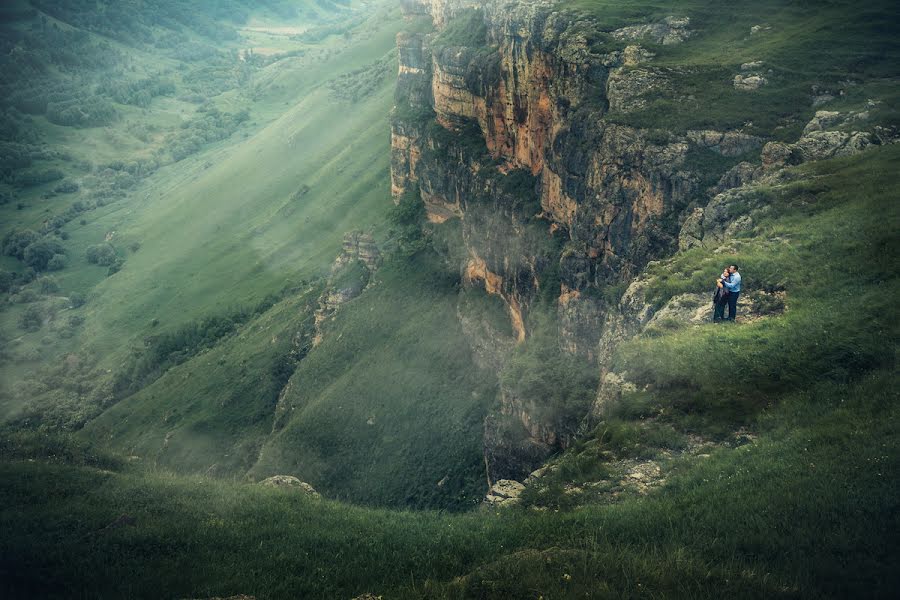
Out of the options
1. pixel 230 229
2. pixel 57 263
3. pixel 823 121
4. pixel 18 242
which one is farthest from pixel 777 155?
pixel 18 242

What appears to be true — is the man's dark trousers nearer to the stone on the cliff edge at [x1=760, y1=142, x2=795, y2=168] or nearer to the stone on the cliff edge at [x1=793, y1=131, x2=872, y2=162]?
the stone on the cliff edge at [x1=760, y1=142, x2=795, y2=168]

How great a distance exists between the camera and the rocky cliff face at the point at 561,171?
4612 cm

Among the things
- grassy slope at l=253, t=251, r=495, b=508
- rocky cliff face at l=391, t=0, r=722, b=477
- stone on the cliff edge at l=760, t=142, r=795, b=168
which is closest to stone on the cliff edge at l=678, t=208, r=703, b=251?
rocky cliff face at l=391, t=0, r=722, b=477

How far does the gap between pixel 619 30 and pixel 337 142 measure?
11363 cm

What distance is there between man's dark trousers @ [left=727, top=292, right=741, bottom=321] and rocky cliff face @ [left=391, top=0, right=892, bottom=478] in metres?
5.34

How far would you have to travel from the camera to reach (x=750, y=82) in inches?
2047

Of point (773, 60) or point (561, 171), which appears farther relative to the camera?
point (561, 171)

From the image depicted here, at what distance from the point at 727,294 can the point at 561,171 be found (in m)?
32.6

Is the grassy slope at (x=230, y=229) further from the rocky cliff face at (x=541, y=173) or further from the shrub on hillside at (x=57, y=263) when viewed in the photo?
the rocky cliff face at (x=541, y=173)

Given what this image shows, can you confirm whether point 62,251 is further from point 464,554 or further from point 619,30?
point 464,554

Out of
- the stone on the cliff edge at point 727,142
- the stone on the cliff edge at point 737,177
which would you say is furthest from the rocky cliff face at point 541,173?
the stone on the cliff edge at point 737,177

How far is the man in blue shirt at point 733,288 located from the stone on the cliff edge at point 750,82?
2731cm

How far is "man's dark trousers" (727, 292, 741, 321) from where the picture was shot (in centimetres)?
3011

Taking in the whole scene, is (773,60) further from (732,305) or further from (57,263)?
(57,263)
